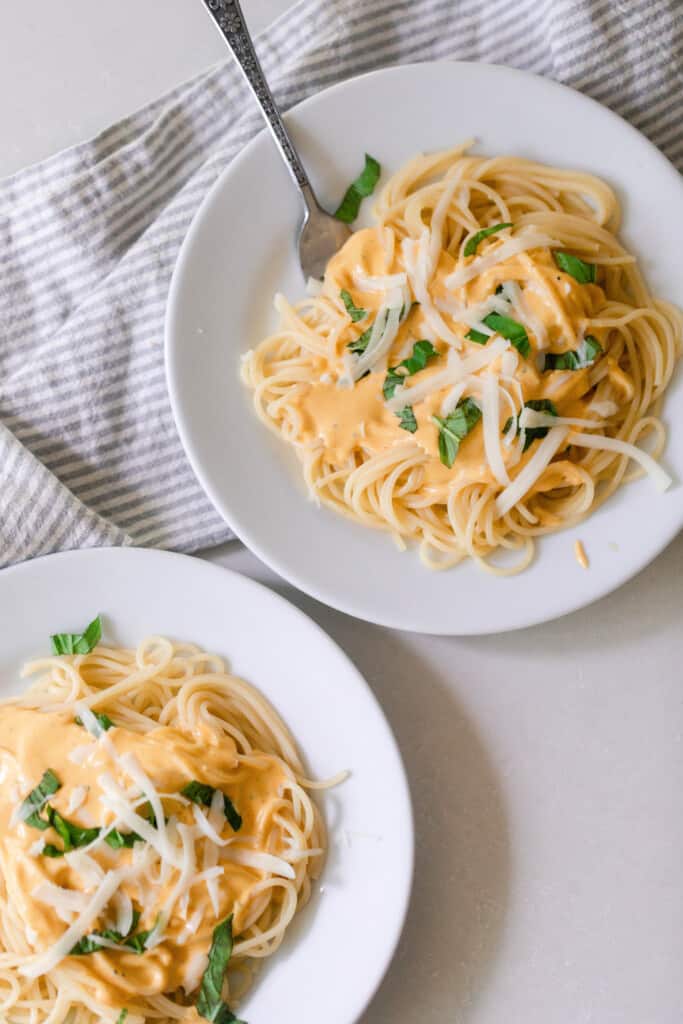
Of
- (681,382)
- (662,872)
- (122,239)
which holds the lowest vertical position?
(662,872)

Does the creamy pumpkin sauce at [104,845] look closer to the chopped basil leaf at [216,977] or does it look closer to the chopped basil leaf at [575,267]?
the chopped basil leaf at [216,977]

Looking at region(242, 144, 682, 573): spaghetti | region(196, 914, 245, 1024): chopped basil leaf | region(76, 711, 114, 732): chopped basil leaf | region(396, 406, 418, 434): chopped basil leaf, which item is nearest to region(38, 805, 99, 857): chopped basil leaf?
region(76, 711, 114, 732): chopped basil leaf

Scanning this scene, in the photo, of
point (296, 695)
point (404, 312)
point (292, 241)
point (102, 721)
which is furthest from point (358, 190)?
point (102, 721)

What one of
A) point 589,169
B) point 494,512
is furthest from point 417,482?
point 589,169

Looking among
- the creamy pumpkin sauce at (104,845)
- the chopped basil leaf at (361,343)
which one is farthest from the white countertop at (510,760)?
the chopped basil leaf at (361,343)

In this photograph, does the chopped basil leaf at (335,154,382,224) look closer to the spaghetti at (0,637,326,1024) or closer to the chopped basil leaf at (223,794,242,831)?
the spaghetti at (0,637,326,1024)

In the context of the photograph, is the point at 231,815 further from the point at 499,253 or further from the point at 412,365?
the point at 499,253

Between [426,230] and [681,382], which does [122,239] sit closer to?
[426,230]
